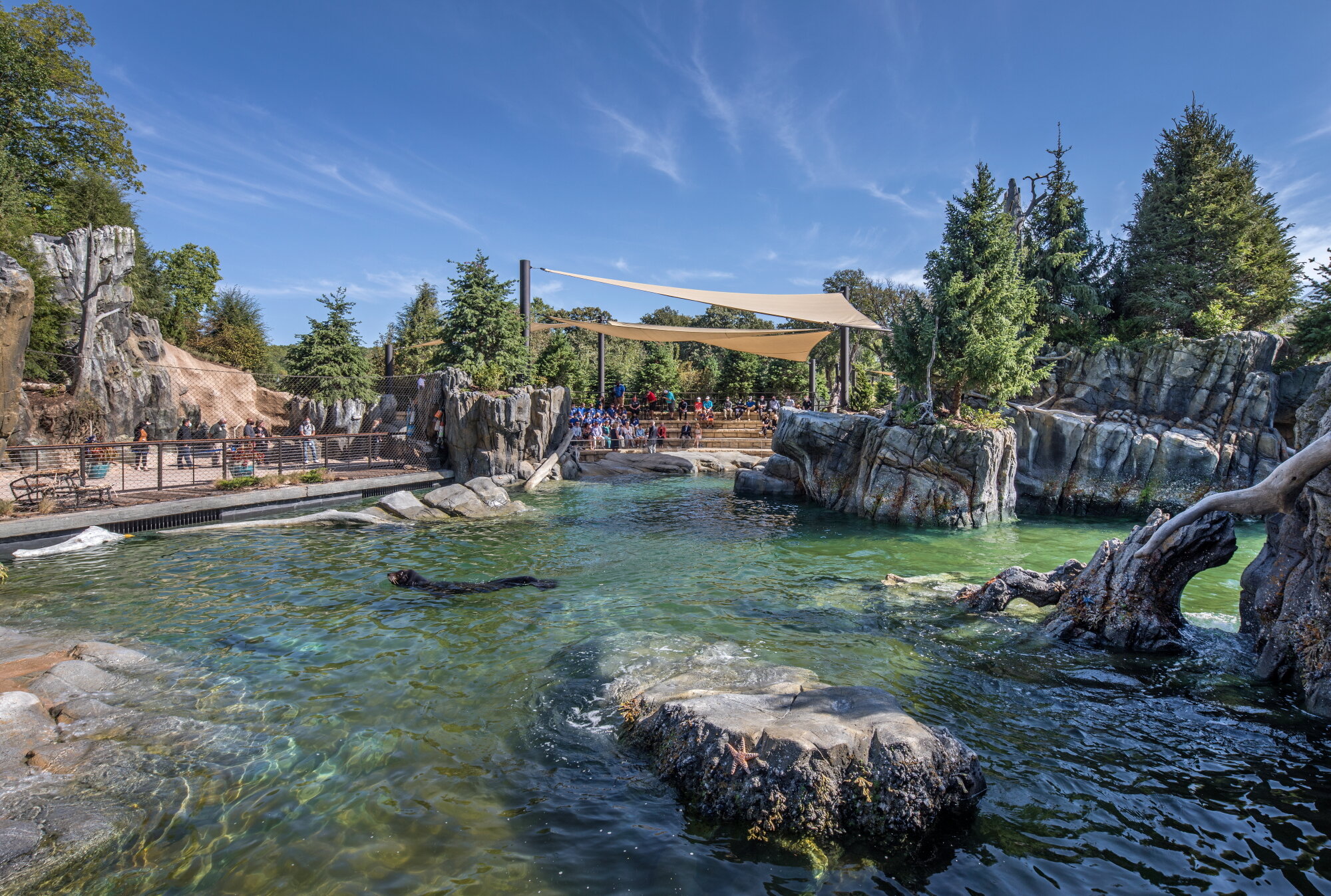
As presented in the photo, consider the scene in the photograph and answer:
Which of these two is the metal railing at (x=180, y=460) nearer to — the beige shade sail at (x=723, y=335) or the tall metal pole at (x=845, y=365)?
the beige shade sail at (x=723, y=335)

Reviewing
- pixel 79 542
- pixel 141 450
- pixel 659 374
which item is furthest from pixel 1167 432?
pixel 141 450

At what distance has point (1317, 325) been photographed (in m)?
15.4

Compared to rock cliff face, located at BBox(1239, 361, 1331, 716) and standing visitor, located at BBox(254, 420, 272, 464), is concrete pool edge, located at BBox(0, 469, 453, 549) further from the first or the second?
rock cliff face, located at BBox(1239, 361, 1331, 716)

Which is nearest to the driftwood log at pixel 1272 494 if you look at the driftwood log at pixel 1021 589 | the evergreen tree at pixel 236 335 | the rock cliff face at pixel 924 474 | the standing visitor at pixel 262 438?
the driftwood log at pixel 1021 589

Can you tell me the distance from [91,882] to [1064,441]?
1766 cm

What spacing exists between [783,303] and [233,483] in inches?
649

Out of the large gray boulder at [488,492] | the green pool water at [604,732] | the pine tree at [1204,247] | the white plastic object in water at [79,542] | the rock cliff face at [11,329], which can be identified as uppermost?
the pine tree at [1204,247]

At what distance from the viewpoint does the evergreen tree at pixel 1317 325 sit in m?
15.2

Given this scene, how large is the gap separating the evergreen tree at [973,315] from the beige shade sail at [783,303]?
10.6 feet

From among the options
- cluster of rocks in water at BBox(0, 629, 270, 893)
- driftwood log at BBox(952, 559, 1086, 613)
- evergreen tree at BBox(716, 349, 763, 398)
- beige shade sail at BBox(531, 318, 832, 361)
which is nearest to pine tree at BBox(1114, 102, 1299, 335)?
beige shade sail at BBox(531, 318, 832, 361)

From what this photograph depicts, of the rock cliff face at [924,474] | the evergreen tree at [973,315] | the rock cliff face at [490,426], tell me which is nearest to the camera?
the rock cliff face at [924,474]

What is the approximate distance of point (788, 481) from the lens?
16969 millimetres

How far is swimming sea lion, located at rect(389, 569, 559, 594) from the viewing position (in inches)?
300

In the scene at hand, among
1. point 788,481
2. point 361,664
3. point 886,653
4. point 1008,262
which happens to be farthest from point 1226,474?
point 361,664
